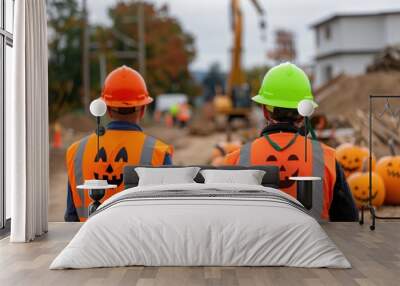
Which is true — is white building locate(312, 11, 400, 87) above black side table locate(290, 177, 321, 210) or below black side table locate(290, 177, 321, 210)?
above

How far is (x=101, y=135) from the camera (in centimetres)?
647

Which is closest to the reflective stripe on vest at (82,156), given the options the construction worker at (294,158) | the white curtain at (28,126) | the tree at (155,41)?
the white curtain at (28,126)

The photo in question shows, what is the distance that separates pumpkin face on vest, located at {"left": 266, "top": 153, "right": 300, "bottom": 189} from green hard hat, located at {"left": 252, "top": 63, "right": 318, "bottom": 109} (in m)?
0.45

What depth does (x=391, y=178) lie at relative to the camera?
10.0 m

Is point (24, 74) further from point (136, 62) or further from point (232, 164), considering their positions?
point (136, 62)

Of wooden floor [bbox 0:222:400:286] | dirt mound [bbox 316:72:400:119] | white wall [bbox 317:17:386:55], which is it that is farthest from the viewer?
white wall [bbox 317:17:386:55]

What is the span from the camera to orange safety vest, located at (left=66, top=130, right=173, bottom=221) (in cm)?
651

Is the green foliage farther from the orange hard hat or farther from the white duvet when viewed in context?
the white duvet

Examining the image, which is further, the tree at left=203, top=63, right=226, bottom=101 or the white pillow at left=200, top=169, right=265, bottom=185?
the tree at left=203, top=63, right=226, bottom=101

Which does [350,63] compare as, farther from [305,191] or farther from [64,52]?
[305,191]

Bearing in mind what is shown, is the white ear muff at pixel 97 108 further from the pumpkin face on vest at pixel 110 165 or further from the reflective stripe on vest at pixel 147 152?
the reflective stripe on vest at pixel 147 152

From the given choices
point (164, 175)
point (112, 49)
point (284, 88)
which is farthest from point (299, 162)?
point (112, 49)

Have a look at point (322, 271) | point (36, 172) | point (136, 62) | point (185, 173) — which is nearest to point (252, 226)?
point (322, 271)

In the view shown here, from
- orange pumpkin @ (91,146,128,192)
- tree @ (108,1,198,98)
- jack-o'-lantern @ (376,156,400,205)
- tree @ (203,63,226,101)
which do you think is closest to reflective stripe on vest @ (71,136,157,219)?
orange pumpkin @ (91,146,128,192)
